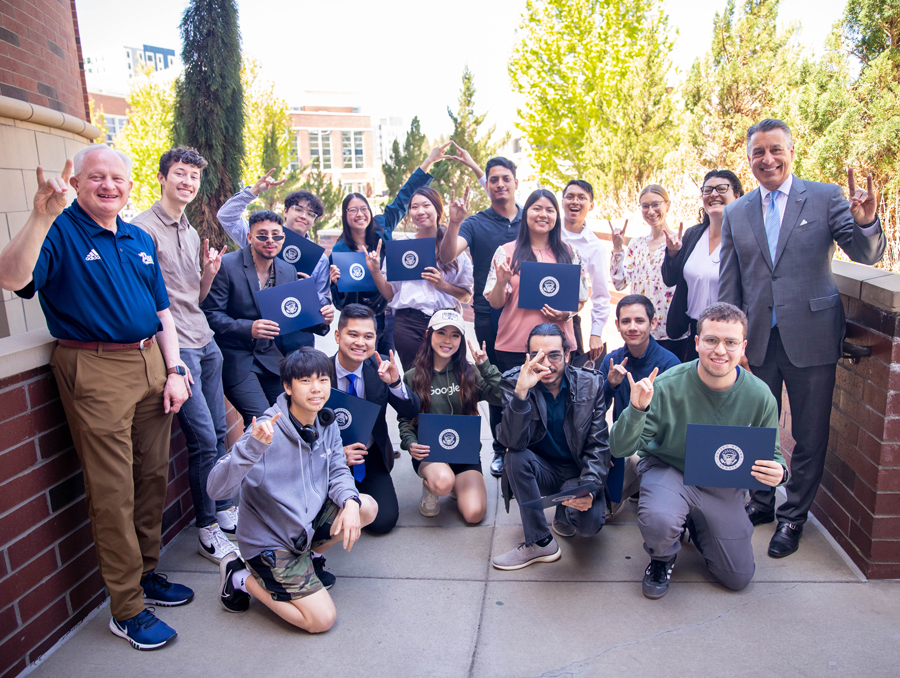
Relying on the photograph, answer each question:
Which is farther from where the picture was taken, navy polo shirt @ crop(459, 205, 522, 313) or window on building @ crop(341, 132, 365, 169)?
window on building @ crop(341, 132, 365, 169)

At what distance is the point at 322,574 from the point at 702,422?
1999mm

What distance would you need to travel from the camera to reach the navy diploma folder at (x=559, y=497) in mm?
3010

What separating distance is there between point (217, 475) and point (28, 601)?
83 centimetres

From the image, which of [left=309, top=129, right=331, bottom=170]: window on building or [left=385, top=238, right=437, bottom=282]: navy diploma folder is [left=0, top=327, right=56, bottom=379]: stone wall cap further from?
[left=309, top=129, right=331, bottom=170]: window on building

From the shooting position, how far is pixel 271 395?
3938mm

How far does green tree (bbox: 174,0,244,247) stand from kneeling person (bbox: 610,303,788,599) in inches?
431

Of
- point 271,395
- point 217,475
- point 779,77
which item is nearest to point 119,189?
point 217,475

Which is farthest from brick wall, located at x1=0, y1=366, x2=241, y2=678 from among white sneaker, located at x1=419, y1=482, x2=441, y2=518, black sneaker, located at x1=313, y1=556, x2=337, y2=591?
white sneaker, located at x1=419, y1=482, x2=441, y2=518

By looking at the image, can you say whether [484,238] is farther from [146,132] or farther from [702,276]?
[146,132]

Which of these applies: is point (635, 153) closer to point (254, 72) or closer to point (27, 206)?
point (27, 206)

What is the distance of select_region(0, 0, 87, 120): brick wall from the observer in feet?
17.9

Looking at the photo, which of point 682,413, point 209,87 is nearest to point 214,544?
point 682,413

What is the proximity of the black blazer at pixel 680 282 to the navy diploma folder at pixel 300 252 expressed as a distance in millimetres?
2395

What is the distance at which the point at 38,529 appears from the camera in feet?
8.36
